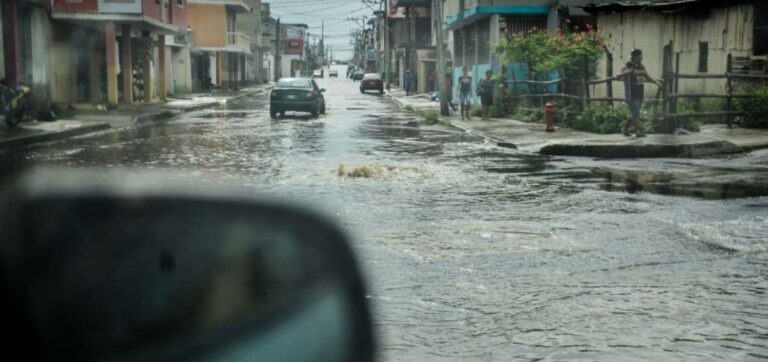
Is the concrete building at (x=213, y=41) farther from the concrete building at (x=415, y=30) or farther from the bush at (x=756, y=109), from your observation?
the bush at (x=756, y=109)

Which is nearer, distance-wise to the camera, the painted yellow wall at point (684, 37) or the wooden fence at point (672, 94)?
the wooden fence at point (672, 94)

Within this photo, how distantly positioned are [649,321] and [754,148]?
11970mm

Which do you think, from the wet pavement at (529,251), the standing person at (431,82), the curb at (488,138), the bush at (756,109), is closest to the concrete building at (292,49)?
the standing person at (431,82)

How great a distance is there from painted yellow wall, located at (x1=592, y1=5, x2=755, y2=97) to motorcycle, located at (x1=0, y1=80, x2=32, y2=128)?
52.4ft

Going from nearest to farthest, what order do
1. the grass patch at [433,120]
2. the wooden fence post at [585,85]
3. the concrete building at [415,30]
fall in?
the wooden fence post at [585,85] → the grass patch at [433,120] → the concrete building at [415,30]

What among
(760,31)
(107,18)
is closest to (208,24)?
(107,18)

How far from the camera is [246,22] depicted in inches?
3585

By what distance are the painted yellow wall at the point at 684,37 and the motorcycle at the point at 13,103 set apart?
16.0 metres

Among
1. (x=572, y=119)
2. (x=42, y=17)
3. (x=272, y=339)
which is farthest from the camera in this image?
(x=42, y=17)

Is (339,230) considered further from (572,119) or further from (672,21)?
(672,21)

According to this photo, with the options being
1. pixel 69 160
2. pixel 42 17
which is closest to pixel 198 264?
pixel 69 160

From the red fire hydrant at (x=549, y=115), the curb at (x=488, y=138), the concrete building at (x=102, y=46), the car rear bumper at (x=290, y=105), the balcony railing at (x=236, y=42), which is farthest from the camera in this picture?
A: the balcony railing at (x=236, y=42)

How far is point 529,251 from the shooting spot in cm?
754

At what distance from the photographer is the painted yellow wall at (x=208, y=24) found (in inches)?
2420
